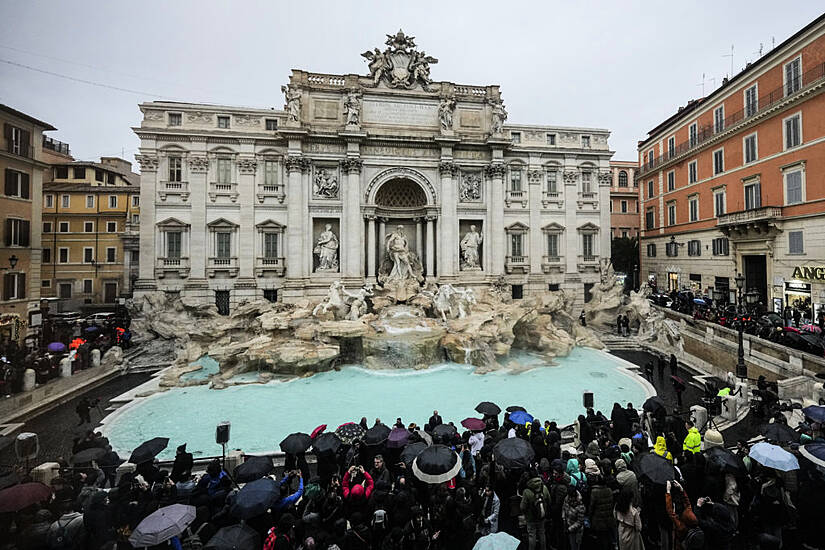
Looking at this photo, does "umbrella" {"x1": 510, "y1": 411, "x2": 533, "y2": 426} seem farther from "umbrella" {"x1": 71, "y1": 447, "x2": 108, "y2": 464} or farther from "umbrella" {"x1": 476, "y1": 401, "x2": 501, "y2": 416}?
"umbrella" {"x1": 71, "y1": 447, "x2": 108, "y2": 464}

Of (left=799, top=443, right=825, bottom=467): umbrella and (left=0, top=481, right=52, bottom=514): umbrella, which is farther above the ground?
(left=799, top=443, right=825, bottom=467): umbrella

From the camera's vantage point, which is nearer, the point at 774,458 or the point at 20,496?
the point at 20,496

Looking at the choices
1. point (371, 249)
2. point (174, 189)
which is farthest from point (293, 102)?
point (371, 249)

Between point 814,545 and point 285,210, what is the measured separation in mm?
25066

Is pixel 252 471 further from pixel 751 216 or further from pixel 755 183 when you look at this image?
pixel 755 183

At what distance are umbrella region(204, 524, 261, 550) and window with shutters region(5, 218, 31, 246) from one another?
6.53 meters

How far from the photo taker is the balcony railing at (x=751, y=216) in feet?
63.3

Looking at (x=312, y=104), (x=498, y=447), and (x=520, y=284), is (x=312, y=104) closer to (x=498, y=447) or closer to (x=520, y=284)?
(x=520, y=284)

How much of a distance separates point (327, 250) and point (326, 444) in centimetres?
1804

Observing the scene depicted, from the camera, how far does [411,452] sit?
630 cm

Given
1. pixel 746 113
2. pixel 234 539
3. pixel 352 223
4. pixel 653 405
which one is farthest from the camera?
pixel 352 223

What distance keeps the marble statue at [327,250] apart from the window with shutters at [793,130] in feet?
85.9

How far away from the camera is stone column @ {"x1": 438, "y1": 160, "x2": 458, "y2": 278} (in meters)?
24.6

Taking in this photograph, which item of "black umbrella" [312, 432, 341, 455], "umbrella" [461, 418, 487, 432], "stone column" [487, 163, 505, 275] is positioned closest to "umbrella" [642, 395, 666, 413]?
"umbrella" [461, 418, 487, 432]
